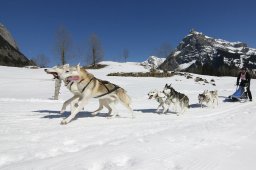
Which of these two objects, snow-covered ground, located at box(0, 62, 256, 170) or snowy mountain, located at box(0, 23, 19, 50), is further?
snowy mountain, located at box(0, 23, 19, 50)

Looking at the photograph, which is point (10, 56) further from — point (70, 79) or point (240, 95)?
point (70, 79)

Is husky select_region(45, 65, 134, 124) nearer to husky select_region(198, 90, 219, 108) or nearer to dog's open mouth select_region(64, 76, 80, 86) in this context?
dog's open mouth select_region(64, 76, 80, 86)

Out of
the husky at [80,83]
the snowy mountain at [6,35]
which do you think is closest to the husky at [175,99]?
the husky at [80,83]

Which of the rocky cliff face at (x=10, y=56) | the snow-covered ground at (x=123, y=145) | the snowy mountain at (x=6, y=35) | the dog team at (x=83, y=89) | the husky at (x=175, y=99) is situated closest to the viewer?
the snow-covered ground at (x=123, y=145)

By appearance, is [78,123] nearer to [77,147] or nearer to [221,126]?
[77,147]

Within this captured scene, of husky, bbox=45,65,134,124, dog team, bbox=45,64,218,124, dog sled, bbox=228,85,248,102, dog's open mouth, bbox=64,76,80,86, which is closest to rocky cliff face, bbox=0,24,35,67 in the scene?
dog sled, bbox=228,85,248,102

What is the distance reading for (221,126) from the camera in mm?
8750

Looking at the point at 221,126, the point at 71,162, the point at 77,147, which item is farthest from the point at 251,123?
the point at 71,162

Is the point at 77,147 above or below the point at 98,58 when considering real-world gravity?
below

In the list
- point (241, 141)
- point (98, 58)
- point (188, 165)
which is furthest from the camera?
point (98, 58)

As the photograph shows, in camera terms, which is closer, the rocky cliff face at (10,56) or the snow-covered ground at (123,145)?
the snow-covered ground at (123,145)

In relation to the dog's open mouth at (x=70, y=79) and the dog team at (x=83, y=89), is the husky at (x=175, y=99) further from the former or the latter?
the dog's open mouth at (x=70, y=79)

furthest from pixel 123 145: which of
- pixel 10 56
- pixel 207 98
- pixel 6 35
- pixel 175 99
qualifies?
pixel 6 35

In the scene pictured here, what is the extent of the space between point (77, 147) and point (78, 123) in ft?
9.21
